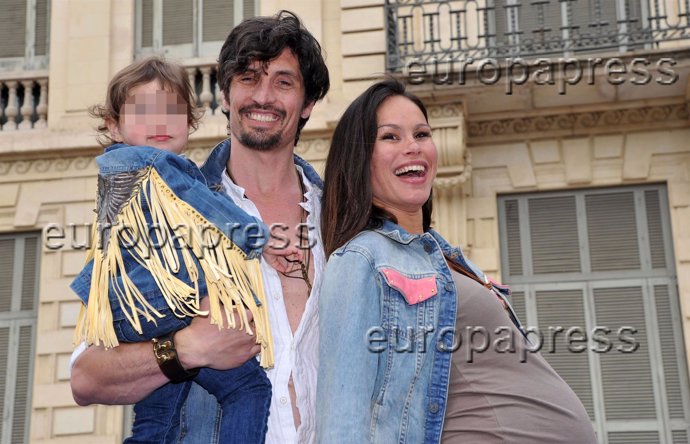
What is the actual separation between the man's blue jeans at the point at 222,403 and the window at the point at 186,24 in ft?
29.9

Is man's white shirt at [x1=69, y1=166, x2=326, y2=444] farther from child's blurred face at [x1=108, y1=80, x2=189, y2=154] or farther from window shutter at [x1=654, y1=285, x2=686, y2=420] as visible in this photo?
window shutter at [x1=654, y1=285, x2=686, y2=420]

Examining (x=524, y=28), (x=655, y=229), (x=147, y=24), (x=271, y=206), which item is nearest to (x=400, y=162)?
(x=271, y=206)

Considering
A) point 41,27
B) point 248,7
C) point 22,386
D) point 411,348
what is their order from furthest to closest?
point 41,27 < point 248,7 < point 22,386 < point 411,348

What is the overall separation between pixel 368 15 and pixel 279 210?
25.7 feet

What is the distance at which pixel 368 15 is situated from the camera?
1105 centimetres

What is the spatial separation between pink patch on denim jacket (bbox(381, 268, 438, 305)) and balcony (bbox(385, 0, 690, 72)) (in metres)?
7.88

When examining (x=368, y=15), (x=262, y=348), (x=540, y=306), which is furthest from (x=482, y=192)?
(x=262, y=348)

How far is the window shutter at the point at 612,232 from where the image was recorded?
10383mm

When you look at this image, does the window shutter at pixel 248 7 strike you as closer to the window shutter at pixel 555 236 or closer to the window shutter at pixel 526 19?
the window shutter at pixel 526 19

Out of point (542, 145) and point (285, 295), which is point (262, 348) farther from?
point (542, 145)

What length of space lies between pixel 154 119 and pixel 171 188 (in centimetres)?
36

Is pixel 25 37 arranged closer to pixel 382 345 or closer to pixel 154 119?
pixel 154 119

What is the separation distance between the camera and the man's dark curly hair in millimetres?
3439

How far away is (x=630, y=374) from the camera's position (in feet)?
32.8
